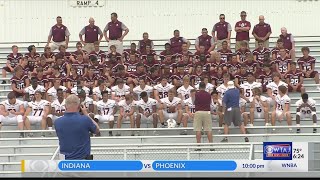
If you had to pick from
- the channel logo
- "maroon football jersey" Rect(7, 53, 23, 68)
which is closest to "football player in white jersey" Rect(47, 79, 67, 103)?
"maroon football jersey" Rect(7, 53, 23, 68)

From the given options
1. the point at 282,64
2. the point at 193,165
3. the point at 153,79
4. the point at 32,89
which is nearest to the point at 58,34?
the point at 32,89

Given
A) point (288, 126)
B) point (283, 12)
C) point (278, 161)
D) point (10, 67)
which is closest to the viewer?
point (278, 161)

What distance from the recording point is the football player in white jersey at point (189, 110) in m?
19.4

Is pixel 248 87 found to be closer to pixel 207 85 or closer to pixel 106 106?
pixel 207 85

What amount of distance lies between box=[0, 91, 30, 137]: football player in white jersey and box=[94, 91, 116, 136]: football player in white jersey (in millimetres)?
1690

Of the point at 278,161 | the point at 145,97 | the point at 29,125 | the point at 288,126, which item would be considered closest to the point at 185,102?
the point at 145,97

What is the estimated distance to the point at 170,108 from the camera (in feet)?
64.3

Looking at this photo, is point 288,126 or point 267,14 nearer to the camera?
point 288,126

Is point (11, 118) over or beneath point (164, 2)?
beneath

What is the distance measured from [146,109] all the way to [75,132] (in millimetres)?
8925

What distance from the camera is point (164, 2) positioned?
1011 inches

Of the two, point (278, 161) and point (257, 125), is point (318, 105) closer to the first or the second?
point (257, 125)

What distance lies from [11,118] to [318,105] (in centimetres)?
735

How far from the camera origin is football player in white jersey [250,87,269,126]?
63.0ft
